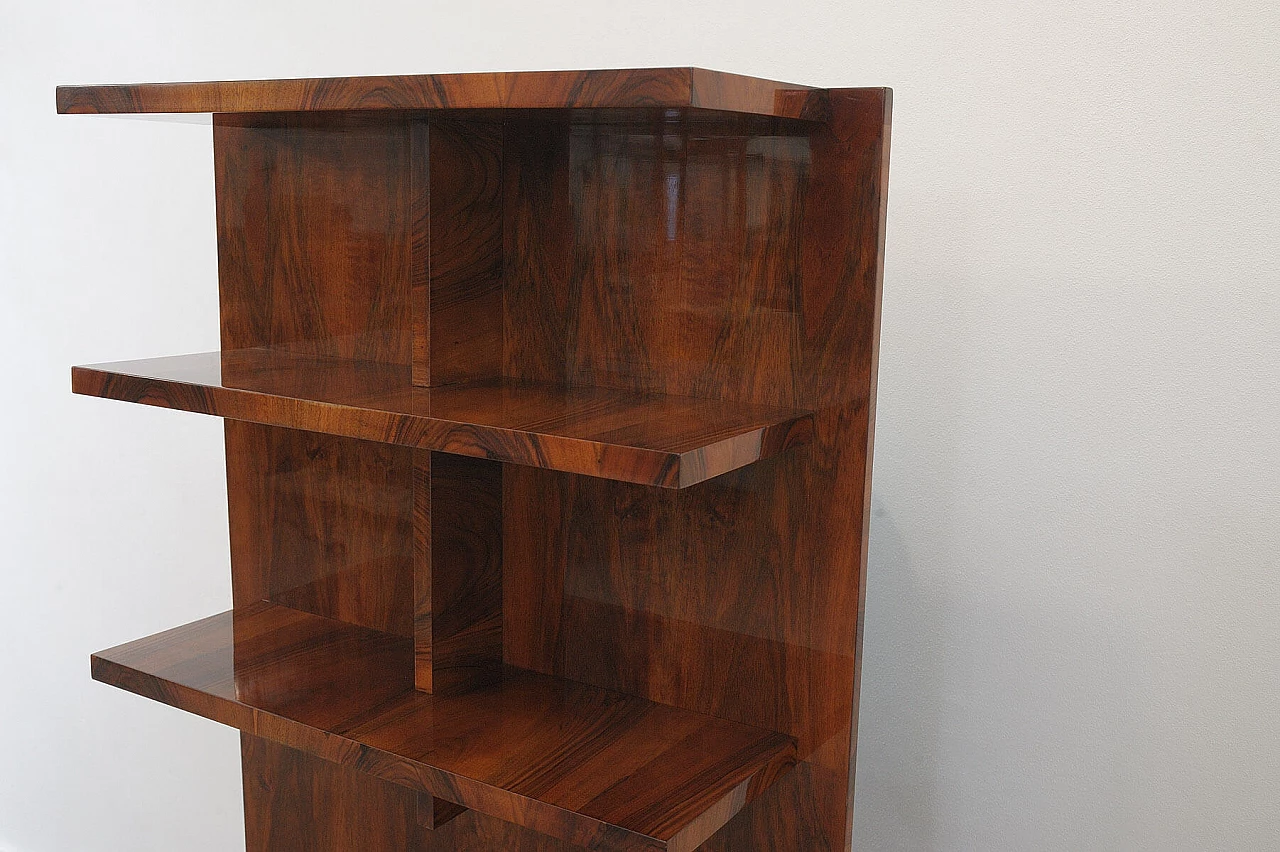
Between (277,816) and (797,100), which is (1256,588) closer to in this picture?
(797,100)

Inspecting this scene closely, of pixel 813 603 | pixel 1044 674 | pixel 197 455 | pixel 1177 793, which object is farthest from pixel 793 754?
pixel 197 455

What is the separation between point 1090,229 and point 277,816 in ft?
4.08

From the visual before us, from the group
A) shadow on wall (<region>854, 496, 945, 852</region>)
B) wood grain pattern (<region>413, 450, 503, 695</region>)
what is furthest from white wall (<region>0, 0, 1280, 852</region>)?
wood grain pattern (<region>413, 450, 503, 695</region>)

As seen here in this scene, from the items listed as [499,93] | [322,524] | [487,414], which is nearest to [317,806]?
[322,524]

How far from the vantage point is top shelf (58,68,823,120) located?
874 mm

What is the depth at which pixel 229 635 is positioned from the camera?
1379mm

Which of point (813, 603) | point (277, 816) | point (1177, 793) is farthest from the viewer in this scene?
point (277, 816)

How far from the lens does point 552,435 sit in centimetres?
95

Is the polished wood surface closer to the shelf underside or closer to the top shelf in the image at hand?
the shelf underside

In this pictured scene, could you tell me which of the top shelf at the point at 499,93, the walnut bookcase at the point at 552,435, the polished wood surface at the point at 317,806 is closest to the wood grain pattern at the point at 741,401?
the walnut bookcase at the point at 552,435

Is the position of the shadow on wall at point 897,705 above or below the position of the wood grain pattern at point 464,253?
below

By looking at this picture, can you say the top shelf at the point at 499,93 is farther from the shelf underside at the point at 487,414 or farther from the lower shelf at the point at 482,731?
the lower shelf at the point at 482,731

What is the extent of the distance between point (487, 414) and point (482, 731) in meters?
0.33

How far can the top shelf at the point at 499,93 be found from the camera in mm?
874
